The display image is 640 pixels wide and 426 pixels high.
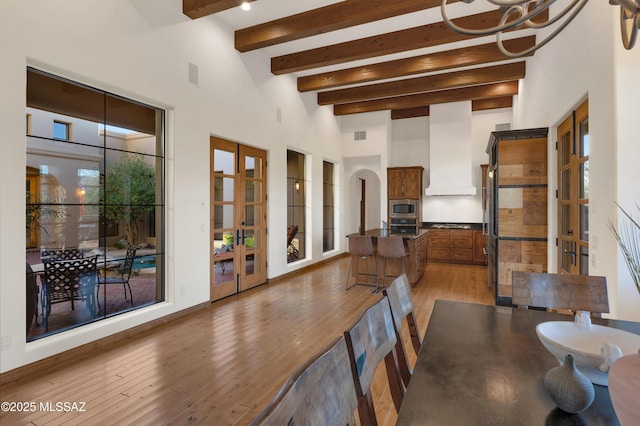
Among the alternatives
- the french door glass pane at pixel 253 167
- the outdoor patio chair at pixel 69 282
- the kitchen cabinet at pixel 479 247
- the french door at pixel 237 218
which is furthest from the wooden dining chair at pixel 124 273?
the kitchen cabinet at pixel 479 247

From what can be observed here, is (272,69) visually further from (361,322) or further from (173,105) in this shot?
(361,322)

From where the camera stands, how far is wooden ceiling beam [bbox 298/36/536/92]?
5258 millimetres

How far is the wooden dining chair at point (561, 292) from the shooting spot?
6.03 feet

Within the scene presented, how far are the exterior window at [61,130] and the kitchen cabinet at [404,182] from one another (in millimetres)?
6995

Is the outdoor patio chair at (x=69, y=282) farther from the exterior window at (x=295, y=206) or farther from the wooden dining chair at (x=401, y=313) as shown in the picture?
the exterior window at (x=295, y=206)

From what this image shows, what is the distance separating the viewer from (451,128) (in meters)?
8.10

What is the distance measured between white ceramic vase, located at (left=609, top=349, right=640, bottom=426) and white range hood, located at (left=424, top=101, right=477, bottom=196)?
26.0 feet

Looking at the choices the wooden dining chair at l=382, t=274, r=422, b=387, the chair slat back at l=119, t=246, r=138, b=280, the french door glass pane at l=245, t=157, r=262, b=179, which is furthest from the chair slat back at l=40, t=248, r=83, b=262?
the wooden dining chair at l=382, t=274, r=422, b=387

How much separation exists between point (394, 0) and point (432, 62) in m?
2.07

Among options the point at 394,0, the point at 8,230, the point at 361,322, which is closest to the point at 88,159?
the point at 8,230

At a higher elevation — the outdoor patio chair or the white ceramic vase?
the white ceramic vase

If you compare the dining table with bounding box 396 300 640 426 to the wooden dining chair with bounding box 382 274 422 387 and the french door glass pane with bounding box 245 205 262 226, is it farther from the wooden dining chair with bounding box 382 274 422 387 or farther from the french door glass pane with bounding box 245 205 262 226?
the french door glass pane with bounding box 245 205 262 226

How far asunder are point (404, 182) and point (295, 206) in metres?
3.22

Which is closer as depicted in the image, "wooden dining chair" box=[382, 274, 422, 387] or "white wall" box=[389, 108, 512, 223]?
"wooden dining chair" box=[382, 274, 422, 387]
